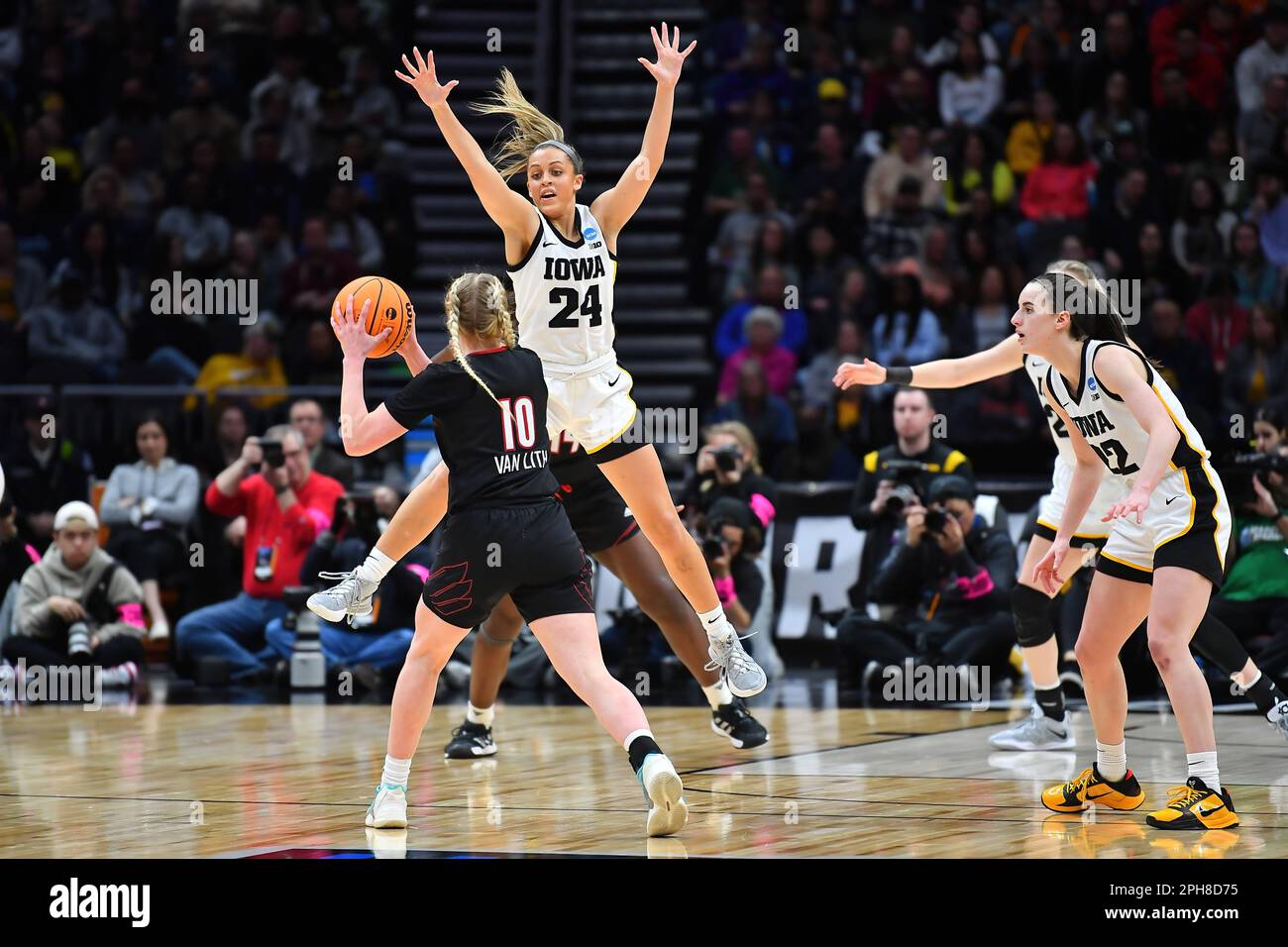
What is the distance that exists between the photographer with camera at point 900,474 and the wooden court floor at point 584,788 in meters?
A: 1.35

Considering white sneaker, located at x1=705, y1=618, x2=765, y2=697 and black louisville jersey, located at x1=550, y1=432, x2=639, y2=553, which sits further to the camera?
black louisville jersey, located at x1=550, y1=432, x2=639, y2=553

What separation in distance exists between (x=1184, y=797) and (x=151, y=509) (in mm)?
7804

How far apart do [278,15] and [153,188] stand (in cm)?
222

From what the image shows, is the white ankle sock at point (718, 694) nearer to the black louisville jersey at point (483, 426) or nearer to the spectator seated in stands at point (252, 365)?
the black louisville jersey at point (483, 426)

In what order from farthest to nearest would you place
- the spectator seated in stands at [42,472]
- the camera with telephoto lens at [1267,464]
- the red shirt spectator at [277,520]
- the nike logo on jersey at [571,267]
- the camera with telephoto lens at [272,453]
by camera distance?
1. the spectator seated in stands at [42,472]
2. the red shirt spectator at [277,520]
3. the camera with telephoto lens at [272,453]
4. the camera with telephoto lens at [1267,464]
5. the nike logo on jersey at [571,267]

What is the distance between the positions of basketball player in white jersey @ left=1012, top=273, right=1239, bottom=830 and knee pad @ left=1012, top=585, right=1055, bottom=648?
1.53m

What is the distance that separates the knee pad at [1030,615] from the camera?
25.0 ft

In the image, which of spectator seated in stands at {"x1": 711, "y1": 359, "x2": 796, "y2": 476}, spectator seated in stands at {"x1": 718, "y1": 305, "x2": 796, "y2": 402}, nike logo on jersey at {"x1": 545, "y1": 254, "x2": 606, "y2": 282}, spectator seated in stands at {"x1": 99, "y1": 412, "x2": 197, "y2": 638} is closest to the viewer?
nike logo on jersey at {"x1": 545, "y1": 254, "x2": 606, "y2": 282}

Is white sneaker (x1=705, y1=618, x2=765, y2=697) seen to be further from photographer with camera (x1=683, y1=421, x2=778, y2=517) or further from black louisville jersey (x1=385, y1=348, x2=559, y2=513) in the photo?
photographer with camera (x1=683, y1=421, x2=778, y2=517)

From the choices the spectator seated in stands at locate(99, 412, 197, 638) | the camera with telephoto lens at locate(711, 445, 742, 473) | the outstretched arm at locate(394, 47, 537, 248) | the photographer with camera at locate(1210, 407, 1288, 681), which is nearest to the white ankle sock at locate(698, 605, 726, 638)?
the outstretched arm at locate(394, 47, 537, 248)

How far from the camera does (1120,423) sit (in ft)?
18.9

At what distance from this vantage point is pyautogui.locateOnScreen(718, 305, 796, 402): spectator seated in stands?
1319cm

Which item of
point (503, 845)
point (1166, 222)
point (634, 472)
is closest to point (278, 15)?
point (1166, 222)

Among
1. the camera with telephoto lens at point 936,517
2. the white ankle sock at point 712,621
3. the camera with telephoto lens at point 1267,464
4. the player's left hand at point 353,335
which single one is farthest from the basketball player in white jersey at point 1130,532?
the camera with telephoto lens at point 1267,464
